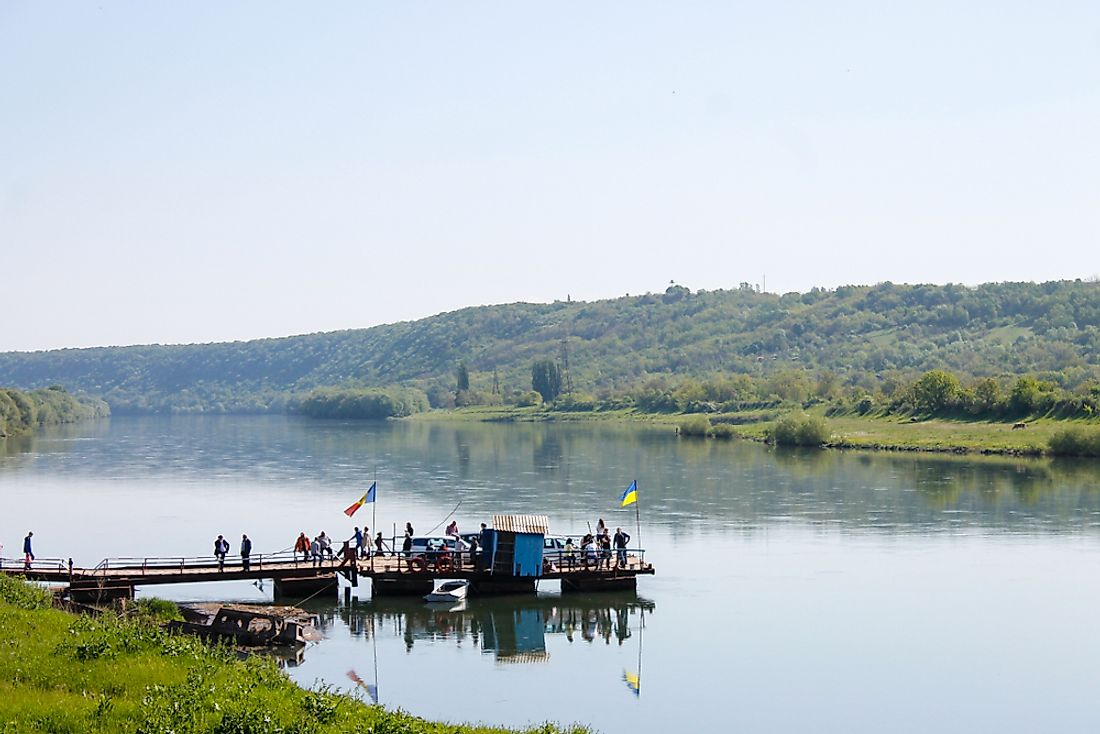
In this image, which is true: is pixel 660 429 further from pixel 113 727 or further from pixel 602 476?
pixel 113 727

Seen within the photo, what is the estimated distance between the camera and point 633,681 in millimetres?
32219

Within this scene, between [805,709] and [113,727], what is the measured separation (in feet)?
56.2

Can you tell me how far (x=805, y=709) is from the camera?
29766mm

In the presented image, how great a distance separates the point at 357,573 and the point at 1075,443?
6840cm

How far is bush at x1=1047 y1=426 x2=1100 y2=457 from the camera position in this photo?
9156 cm

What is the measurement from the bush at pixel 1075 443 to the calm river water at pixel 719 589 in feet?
17.9

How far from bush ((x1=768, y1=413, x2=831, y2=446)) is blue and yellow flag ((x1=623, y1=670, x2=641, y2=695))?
3233 inches

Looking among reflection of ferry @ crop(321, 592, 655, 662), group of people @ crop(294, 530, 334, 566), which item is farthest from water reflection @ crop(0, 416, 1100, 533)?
group of people @ crop(294, 530, 334, 566)

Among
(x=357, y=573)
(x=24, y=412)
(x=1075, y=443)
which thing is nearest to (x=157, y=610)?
(x=357, y=573)

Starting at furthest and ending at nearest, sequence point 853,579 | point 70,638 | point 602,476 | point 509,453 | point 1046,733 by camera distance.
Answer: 1. point 509,453
2. point 602,476
3. point 853,579
4. point 1046,733
5. point 70,638

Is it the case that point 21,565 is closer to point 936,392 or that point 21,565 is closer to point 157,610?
point 157,610

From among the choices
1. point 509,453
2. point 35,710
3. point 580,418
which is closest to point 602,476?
point 509,453

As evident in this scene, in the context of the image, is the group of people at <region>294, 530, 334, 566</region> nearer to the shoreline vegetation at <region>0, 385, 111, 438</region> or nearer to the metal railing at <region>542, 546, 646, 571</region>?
the metal railing at <region>542, 546, 646, 571</region>

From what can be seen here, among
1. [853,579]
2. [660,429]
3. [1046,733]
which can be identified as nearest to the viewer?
[1046,733]
